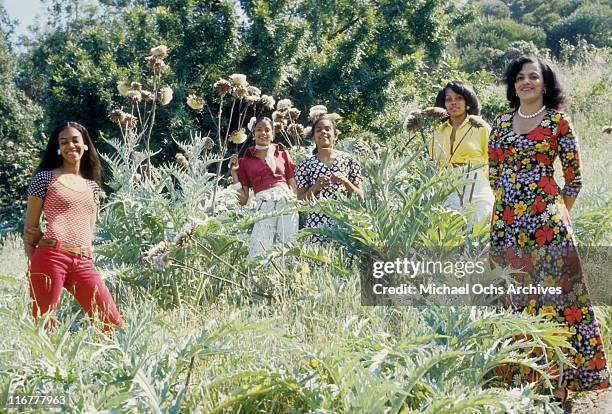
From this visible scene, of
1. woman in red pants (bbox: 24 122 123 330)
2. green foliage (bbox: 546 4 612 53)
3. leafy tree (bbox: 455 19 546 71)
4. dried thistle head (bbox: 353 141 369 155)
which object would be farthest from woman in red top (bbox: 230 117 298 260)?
green foliage (bbox: 546 4 612 53)

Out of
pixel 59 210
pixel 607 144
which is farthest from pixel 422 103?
pixel 59 210

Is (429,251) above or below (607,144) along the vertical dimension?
below

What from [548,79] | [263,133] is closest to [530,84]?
[548,79]

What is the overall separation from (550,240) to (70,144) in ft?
7.85

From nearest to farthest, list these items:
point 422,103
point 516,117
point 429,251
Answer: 1. point 516,117
2. point 429,251
3. point 422,103

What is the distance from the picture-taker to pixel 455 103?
4621 millimetres

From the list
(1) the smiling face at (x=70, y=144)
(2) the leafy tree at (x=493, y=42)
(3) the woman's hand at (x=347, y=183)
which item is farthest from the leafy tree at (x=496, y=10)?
(1) the smiling face at (x=70, y=144)

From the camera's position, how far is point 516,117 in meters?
3.35

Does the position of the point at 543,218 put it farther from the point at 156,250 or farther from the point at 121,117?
the point at 121,117

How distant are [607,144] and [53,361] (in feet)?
28.6

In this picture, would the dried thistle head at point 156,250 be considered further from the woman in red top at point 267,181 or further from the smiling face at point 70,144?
the woman in red top at point 267,181

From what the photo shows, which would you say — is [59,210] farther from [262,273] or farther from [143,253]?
[262,273]

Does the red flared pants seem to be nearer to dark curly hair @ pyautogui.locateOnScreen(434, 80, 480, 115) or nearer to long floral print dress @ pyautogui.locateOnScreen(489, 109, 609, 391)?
long floral print dress @ pyautogui.locateOnScreen(489, 109, 609, 391)

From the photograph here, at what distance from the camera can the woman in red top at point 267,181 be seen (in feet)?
15.8
